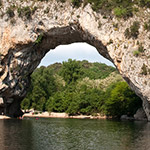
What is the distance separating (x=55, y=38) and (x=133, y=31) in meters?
11.3

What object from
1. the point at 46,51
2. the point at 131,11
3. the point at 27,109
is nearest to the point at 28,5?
the point at 46,51

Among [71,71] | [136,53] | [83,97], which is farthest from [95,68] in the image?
[136,53]

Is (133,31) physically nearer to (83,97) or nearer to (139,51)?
(139,51)

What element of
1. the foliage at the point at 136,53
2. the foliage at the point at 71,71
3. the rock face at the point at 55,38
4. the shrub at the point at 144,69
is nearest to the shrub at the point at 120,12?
the rock face at the point at 55,38

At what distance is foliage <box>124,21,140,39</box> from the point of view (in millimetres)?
28397

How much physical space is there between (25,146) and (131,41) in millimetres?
17428

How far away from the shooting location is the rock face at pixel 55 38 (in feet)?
92.9

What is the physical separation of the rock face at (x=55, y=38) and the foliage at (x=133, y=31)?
390 millimetres

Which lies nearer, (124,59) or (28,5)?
(124,59)

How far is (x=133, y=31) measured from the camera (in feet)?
93.5

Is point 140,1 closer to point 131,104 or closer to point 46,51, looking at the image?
point 46,51

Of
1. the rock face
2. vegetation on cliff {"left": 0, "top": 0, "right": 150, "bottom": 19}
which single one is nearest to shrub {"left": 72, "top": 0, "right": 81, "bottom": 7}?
vegetation on cliff {"left": 0, "top": 0, "right": 150, "bottom": 19}

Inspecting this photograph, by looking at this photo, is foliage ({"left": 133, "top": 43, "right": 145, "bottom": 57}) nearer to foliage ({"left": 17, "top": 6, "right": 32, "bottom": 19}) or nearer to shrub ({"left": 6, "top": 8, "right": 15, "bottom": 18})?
foliage ({"left": 17, "top": 6, "right": 32, "bottom": 19})

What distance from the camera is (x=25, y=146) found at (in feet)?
54.7
